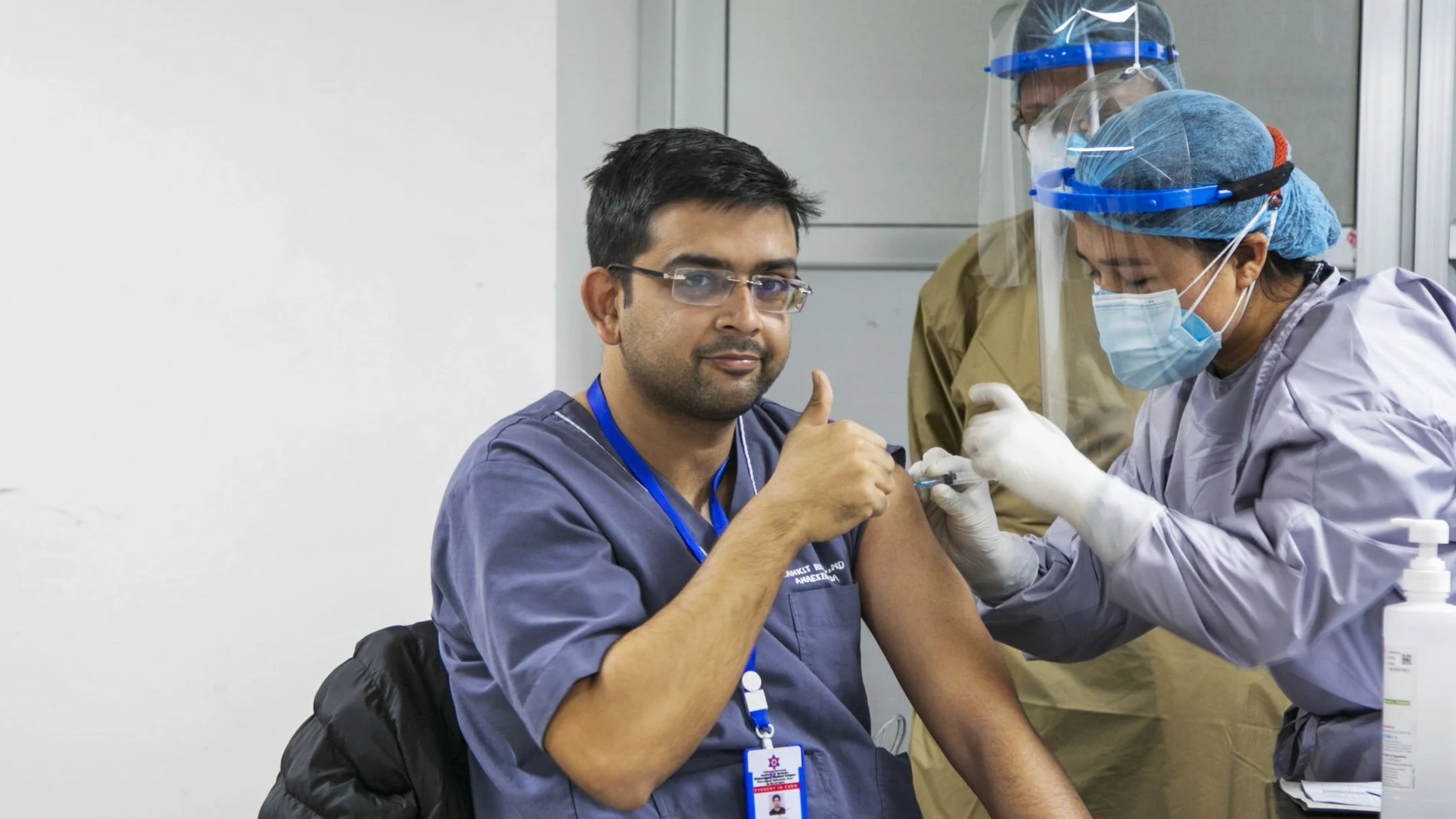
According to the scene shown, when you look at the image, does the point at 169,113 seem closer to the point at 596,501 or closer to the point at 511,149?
the point at 511,149

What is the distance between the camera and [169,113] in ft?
7.02

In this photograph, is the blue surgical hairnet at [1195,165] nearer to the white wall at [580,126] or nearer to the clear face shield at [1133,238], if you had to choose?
the clear face shield at [1133,238]

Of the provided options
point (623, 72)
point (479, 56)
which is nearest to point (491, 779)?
point (479, 56)

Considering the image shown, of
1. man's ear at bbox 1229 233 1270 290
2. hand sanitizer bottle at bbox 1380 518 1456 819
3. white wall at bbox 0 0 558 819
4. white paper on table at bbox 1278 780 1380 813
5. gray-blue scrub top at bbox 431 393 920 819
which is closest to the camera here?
hand sanitizer bottle at bbox 1380 518 1456 819

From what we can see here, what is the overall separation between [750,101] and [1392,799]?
198cm

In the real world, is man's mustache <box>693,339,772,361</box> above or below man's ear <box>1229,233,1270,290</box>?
below

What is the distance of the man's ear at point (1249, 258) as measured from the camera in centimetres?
129

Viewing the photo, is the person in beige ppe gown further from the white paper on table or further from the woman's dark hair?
the white paper on table

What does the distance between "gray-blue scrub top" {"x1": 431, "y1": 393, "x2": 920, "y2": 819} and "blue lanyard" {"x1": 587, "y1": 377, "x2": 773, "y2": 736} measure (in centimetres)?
1

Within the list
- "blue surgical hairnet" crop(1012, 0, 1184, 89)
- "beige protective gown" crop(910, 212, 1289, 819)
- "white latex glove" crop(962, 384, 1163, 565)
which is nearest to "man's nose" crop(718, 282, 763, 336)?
"white latex glove" crop(962, 384, 1163, 565)

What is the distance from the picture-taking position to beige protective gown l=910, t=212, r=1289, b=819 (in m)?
1.89

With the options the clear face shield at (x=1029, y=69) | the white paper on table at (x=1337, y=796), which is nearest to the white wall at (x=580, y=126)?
the clear face shield at (x=1029, y=69)

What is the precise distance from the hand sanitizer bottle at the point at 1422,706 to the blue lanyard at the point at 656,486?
584 mm

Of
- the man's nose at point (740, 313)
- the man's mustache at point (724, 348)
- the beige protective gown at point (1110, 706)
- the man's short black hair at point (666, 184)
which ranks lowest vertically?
the beige protective gown at point (1110, 706)
